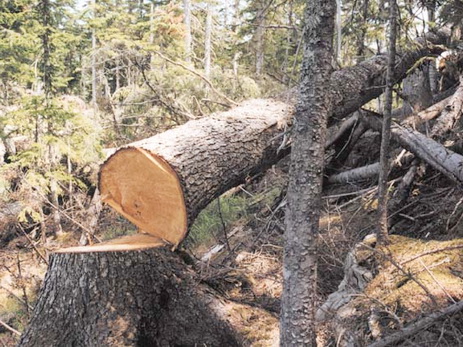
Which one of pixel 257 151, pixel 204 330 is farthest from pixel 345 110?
pixel 204 330

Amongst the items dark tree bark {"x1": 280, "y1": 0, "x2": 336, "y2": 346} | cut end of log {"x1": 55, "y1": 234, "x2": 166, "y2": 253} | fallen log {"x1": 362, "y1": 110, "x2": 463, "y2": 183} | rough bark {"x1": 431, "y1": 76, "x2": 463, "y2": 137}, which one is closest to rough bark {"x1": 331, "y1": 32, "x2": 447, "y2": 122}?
fallen log {"x1": 362, "y1": 110, "x2": 463, "y2": 183}

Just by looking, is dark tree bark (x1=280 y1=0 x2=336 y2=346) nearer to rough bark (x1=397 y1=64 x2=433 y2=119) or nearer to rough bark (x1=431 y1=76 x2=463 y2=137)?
rough bark (x1=431 y1=76 x2=463 y2=137)

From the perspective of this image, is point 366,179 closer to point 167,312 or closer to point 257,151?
point 257,151

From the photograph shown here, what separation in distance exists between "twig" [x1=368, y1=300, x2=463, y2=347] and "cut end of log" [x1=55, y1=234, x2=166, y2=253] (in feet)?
6.15

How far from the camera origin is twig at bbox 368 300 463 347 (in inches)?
86.6

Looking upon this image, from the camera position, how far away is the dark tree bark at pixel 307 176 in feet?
7.55

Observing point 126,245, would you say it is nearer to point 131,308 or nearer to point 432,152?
point 131,308

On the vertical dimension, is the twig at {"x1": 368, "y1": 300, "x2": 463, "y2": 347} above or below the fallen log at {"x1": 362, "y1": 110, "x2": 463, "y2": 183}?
below

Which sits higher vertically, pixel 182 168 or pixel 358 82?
pixel 358 82

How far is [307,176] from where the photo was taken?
93.7 inches

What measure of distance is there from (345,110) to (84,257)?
318 cm

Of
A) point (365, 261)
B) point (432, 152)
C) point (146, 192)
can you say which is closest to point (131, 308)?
point (146, 192)

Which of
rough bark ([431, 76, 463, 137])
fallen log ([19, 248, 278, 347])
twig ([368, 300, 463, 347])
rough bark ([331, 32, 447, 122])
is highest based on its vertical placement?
rough bark ([331, 32, 447, 122])

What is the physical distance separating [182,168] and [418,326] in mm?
1895
